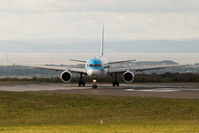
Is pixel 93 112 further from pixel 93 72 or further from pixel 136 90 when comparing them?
pixel 93 72

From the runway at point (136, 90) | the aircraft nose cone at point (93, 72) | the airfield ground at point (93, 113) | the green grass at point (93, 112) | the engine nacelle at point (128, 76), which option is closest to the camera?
the airfield ground at point (93, 113)

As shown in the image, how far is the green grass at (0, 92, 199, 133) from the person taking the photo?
2367 cm

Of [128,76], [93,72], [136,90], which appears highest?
[93,72]

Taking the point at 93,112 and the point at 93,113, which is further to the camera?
the point at 93,112

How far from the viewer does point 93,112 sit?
31.2 meters

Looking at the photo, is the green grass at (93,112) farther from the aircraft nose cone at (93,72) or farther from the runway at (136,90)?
the aircraft nose cone at (93,72)

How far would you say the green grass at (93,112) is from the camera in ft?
77.7

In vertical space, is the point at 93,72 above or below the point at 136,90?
above

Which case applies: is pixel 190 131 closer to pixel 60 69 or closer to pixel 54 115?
pixel 54 115

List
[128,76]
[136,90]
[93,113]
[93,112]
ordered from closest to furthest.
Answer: [93,113] < [93,112] < [136,90] < [128,76]

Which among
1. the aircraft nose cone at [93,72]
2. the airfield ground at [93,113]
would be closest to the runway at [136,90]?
the aircraft nose cone at [93,72]

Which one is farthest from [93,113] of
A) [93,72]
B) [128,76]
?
[128,76]

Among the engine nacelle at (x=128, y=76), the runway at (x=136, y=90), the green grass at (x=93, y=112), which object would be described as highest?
the engine nacelle at (x=128, y=76)

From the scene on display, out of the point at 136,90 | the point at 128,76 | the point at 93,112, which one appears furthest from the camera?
the point at 128,76
